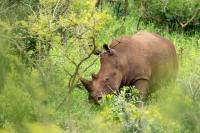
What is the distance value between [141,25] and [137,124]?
30.0 ft

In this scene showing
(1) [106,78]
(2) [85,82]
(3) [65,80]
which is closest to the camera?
(2) [85,82]

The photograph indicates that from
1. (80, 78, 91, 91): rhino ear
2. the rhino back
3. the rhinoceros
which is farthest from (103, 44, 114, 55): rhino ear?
(80, 78, 91, 91): rhino ear

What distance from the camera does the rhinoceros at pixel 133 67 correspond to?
33.4ft

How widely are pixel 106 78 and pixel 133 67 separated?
0.49m

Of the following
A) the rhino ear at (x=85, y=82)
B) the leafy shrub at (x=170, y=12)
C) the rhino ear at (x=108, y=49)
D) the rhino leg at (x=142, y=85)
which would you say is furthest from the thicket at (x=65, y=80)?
the leafy shrub at (x=170, y=12)

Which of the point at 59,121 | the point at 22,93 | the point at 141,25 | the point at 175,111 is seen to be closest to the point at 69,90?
the point at 59,121

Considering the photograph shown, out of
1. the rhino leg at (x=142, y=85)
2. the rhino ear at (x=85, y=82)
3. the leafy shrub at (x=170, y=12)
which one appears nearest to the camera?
the rhino ear at (x=85, y=82)

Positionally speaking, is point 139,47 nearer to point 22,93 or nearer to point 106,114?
point 106,114

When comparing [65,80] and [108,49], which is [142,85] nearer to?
[108,49]

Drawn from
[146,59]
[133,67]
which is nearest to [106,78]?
[133,67]

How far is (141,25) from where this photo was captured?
16203 millimetres

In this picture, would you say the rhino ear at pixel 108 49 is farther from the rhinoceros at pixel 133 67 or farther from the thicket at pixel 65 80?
the thicket at pixel 65 80

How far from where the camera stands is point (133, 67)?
34.4ft

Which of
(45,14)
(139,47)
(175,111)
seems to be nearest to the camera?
(175,111)
